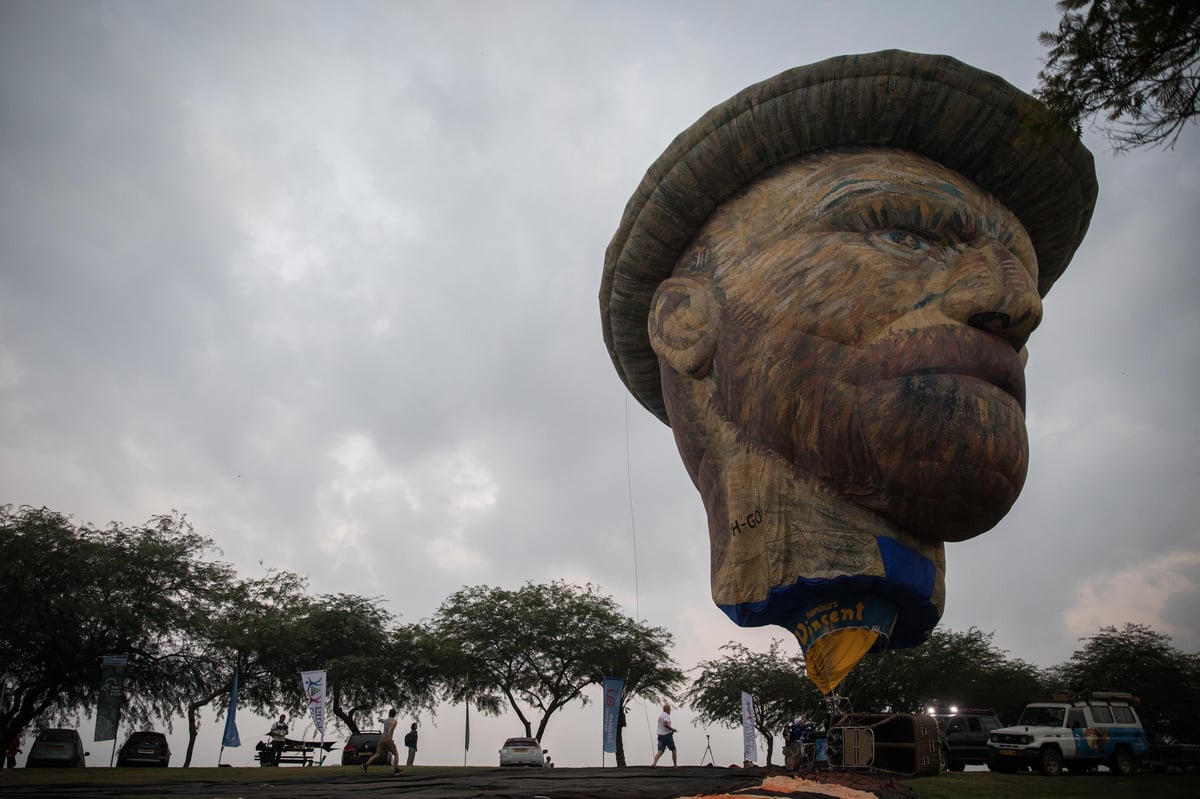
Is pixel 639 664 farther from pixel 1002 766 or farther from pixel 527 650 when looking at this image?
pixel 1002 766

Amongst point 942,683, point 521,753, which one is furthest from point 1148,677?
point 521,753

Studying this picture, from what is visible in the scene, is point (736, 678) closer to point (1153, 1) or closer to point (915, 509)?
point (915, 509)

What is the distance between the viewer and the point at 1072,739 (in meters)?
16.4

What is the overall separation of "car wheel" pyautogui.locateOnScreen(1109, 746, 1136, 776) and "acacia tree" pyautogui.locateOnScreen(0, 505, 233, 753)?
24.6 meters

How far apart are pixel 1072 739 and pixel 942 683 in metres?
19.1

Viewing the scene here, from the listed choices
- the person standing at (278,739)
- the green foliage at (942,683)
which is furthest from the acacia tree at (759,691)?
the person standing at (278,739)

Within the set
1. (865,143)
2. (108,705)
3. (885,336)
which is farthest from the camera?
(108,705)

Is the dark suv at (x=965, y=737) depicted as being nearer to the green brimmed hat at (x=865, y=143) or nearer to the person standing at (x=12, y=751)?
the green brimmed hat at (x=865, y=143)

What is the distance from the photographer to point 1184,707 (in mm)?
29984

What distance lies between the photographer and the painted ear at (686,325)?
35.4 ft

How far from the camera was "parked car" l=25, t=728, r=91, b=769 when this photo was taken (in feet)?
69.6

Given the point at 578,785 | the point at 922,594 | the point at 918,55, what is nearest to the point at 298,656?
the point at 578,785

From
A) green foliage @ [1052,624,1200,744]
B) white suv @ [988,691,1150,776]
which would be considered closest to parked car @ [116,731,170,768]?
white suv @ [988,691,1150,776]

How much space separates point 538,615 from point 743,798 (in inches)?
996
